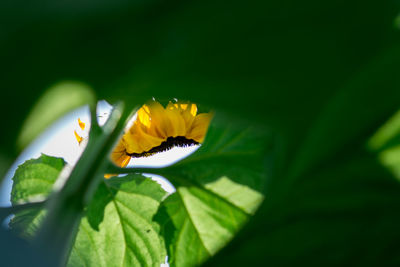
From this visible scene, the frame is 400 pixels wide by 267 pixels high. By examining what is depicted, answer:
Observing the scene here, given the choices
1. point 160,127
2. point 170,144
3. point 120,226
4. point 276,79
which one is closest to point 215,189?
point 120,226

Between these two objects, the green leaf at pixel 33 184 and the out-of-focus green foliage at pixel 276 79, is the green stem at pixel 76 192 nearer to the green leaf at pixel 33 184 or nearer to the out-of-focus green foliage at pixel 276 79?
the out-of-focus green foliage at pixel 276 79

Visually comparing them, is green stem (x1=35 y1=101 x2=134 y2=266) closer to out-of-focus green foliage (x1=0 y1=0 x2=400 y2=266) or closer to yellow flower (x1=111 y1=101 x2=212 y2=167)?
out-of-focus green foliage (x1=0 y1=0 x2=400 y2=266)

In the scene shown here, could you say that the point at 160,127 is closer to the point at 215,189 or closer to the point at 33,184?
the point at 33,184

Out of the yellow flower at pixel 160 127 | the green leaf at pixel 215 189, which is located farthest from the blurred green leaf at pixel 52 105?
the yellow flower at pixel 160 127

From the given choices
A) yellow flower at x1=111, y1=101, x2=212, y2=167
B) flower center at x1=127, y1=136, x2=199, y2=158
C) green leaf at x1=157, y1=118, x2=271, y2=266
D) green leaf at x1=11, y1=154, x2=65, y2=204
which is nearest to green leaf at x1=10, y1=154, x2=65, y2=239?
green leaf at x1=11, y1=154, x2=65, y2=204

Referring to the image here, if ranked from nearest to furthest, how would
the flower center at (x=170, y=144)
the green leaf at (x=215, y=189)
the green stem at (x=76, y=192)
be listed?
1. the green stem at (x=76, y=192)
2. the green leaf at (x=215, y=189)
3. the flower center at (x=170, y=144)

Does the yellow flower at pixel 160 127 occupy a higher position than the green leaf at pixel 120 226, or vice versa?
the yellow flower at pixel 160 127
